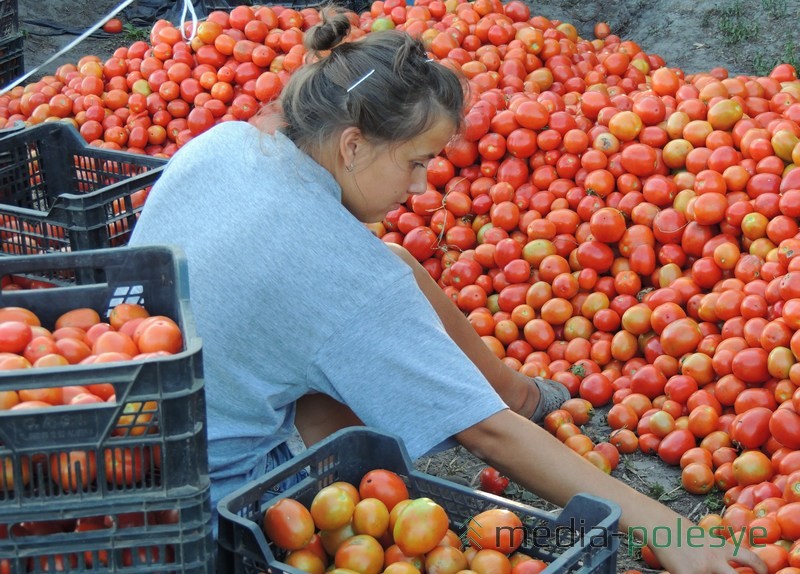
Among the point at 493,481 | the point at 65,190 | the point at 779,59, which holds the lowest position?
the point at 493,481

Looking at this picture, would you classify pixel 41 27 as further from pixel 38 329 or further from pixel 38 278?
pixel 38 329

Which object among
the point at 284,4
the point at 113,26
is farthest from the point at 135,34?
the point at 284,4

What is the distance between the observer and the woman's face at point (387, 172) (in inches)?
84.6

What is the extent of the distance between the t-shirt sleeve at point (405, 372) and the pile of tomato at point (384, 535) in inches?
5.6

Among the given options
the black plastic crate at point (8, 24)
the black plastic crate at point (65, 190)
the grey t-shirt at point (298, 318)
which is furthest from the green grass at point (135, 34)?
the grey t-shirt at point (298, 318)

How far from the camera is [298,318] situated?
199cm

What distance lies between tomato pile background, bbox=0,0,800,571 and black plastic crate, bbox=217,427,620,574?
614 mm

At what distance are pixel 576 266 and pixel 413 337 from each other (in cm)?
175

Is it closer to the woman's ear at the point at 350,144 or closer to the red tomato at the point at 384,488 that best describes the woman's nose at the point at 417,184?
the woman's ear at the point at 350,144

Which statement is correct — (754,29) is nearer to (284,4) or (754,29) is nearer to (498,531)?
(284,4)

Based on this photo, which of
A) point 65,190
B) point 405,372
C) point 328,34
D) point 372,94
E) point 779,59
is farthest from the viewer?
point 779,59

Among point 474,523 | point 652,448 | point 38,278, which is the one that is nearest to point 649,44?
point 652,448

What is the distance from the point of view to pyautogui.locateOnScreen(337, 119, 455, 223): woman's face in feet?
7.05

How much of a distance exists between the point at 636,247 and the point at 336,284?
5.76 ft
